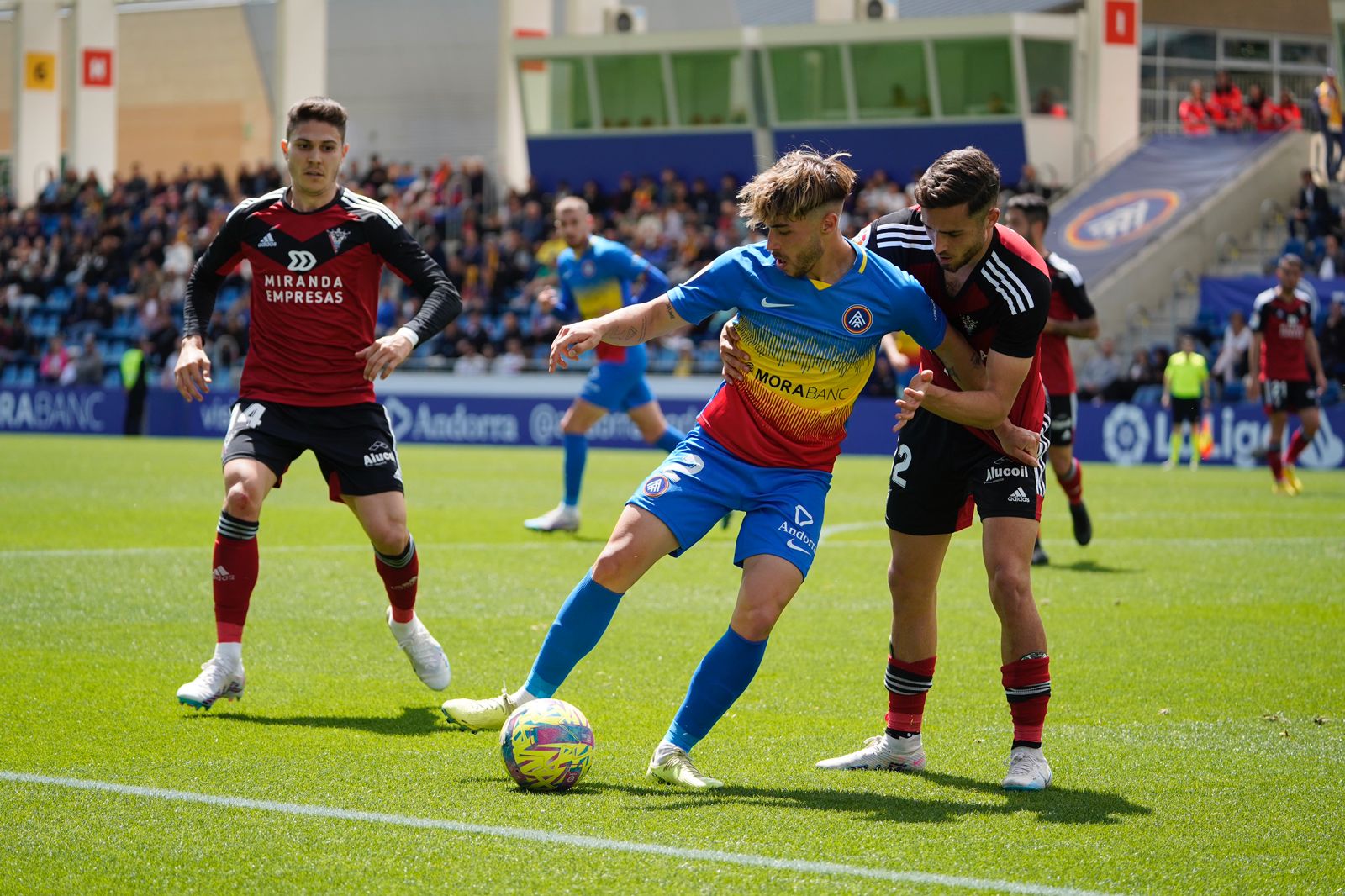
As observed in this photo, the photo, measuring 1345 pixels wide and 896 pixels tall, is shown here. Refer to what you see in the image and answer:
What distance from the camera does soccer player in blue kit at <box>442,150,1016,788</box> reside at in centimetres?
542

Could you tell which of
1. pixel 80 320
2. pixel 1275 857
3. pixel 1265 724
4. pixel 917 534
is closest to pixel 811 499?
pixel 917 534

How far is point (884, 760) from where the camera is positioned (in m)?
5.89

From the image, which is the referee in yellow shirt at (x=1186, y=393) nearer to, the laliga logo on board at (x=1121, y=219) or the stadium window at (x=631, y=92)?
the laliga logo on board at (x=1121, y=219)

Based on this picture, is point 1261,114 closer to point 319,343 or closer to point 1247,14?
point 1247,14

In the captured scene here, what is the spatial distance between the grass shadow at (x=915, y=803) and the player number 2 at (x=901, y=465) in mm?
1079

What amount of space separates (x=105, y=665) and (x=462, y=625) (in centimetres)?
207

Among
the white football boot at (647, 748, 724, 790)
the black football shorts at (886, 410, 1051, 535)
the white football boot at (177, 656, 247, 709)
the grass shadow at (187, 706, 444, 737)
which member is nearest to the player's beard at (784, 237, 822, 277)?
the black football shorts at (886, 410, 1051, 535)

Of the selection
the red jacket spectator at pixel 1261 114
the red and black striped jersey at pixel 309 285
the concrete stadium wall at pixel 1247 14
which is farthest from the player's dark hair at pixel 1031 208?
the concrete stadium wall at pixel 1247 14

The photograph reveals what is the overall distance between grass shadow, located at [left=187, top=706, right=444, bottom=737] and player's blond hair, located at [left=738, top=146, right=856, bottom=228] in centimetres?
240

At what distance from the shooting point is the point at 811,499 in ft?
18.4

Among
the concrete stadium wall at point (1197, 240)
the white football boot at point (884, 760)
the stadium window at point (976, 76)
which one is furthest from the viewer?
the stadium window at point (976, 76)

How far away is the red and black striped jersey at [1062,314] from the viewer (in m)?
10.6

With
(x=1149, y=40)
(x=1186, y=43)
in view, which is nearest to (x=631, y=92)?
(x=1149, y=40)

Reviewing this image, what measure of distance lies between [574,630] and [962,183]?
194cm
